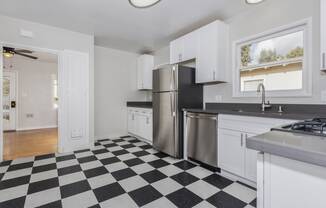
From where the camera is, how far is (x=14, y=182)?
6.48 feet

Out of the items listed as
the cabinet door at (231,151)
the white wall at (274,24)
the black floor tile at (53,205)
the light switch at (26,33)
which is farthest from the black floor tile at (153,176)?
the light switch at (26,33)

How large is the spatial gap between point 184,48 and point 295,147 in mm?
2862

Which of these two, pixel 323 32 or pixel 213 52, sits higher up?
pixel 213 52

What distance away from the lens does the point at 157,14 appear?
260 cm

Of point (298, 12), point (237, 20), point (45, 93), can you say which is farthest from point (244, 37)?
point (45, 93)

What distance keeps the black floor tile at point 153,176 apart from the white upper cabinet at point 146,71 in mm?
2675

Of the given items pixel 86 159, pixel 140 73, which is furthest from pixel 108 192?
pixel 140 73

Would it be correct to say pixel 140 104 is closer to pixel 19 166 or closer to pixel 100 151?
pixel 100 151

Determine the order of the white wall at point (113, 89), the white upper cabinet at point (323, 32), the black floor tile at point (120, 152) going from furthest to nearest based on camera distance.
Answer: the white wall at point (113, 89) → the black floor tile at point (120, 152) → the white upper cabinet at point (323, 32)

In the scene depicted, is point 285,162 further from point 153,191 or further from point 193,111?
point 193,111

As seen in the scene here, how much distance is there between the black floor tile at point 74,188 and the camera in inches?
68.9

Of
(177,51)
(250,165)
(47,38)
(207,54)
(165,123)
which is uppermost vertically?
(47,38)

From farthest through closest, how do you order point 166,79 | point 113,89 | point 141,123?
point 113,89 < point 141,123 < point 166,79

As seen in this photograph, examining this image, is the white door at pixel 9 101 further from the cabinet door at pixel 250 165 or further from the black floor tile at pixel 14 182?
the cabinet door at pixel 250 165
